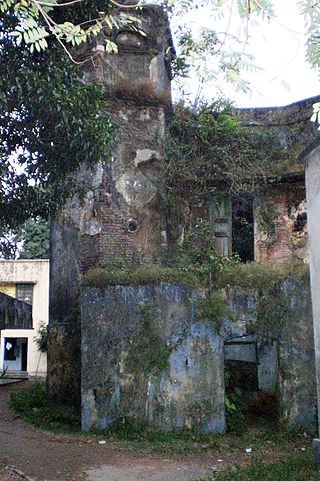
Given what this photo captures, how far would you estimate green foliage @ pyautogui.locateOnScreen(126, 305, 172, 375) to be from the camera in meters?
10.3

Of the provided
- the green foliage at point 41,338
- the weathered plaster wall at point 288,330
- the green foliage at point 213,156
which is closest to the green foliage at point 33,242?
the green foliage at point 41,338

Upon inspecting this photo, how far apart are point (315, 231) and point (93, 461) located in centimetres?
439

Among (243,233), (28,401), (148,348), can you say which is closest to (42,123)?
(148,348)

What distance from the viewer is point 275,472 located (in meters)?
7.13

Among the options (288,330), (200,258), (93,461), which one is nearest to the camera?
(93,461)

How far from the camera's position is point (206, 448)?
923 cm

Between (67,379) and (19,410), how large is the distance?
154 cm

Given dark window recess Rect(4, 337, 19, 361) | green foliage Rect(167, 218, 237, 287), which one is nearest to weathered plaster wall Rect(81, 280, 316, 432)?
green foliage Rect(167, 218, 237, 287)

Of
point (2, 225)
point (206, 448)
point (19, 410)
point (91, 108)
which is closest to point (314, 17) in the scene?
point (91, 108)

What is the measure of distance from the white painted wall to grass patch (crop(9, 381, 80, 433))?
16.9 feet

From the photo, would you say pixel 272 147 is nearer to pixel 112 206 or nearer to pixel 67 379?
pixel 112 206

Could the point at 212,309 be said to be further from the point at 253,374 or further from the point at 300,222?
the point at 300,222

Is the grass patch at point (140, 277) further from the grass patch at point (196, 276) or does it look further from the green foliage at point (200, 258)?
the green foliage at point (200, 258)

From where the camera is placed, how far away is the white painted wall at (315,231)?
7.48 metres
